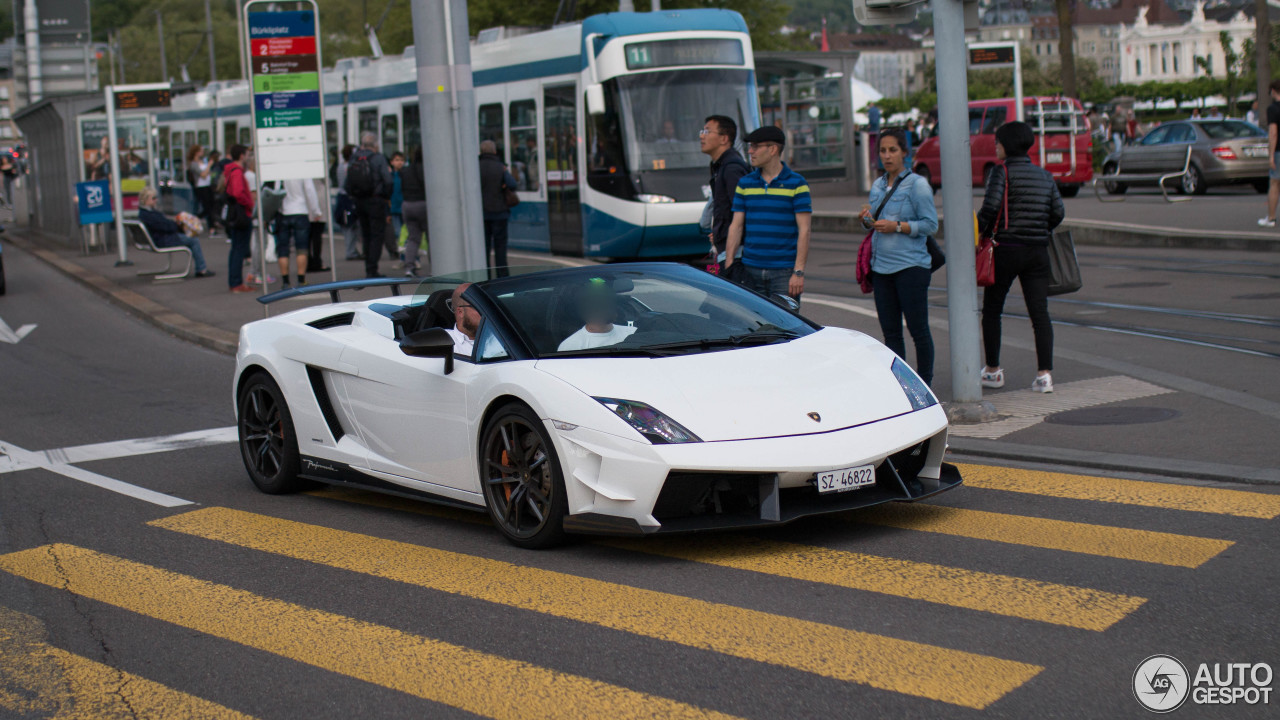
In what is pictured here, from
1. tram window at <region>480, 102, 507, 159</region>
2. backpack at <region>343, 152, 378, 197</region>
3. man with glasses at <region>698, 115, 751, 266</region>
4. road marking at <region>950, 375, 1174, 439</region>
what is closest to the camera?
road marking at <region>950, 375, 1174, 439</region>

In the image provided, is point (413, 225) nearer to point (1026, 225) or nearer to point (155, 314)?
point (155, 314)

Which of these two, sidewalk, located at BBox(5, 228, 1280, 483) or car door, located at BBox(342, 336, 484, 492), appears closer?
car door, located at BBox(342, 336, 484, 492)

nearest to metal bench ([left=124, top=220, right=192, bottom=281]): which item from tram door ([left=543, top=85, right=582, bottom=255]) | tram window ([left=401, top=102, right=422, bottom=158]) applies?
tram window ([left=401, top=102, right=422, bottom=158])

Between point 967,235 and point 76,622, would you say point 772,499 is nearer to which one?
point 76,622

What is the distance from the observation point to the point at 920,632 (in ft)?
14.7

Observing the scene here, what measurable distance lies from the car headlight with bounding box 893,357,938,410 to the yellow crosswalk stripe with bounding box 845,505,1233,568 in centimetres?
52

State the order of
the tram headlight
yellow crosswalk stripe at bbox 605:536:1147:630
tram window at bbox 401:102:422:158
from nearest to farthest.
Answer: yellow crosswalk stripe at bbox 605:536:1147:630 → the tram headlight → tram window at bbox 401:102:422:158

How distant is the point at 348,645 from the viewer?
475 cm

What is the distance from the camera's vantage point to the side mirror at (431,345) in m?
6.18

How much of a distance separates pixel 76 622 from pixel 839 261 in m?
16.2

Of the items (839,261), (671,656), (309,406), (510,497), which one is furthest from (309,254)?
(671,656)

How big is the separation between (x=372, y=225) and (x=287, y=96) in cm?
330

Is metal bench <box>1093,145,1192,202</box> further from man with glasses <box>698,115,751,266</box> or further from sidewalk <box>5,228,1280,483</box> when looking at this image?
man with glasses <box>698,115,751,266</box>

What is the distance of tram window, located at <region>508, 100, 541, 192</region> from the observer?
20531 millimetres
